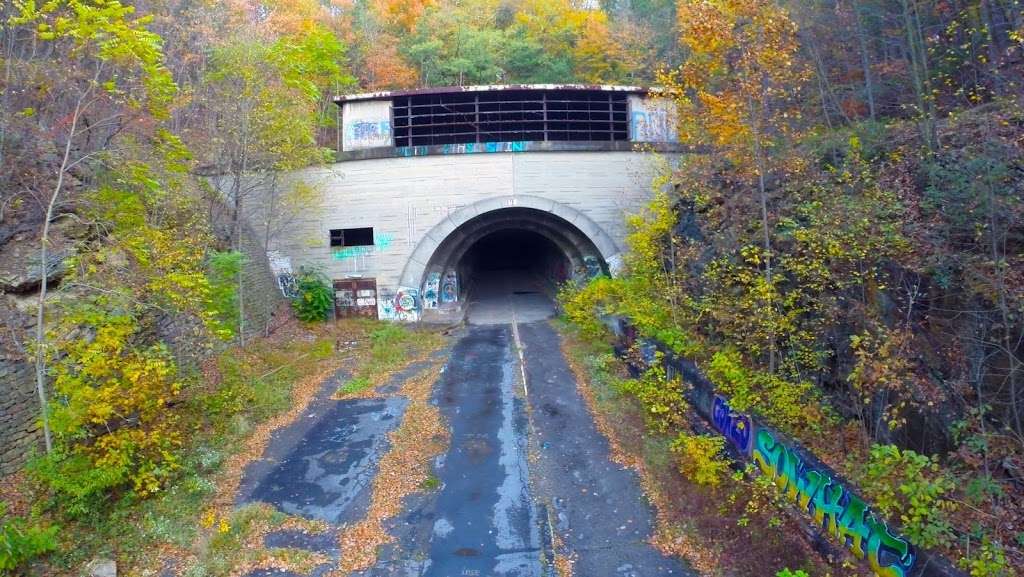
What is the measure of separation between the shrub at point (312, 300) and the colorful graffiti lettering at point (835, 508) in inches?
636

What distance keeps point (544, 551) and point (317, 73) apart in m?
24.2

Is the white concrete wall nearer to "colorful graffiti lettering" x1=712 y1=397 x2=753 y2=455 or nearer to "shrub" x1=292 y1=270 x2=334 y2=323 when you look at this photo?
"shrub" x1=292 y1=270 x2=334 y2=323

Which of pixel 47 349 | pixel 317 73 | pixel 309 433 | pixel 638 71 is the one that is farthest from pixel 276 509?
pixel 638 71

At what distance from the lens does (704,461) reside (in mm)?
8500

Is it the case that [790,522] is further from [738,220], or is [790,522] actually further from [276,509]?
[276,509]

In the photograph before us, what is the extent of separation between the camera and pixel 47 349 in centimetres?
849

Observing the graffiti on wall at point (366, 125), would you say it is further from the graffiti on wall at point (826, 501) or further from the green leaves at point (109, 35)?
the graffiti on wall at point (826, 501)

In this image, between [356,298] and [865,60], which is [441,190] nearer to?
[356,298]

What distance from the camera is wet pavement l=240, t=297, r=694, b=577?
735 cm

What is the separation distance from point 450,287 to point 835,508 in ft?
63.5

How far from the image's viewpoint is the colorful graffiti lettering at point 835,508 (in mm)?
5660

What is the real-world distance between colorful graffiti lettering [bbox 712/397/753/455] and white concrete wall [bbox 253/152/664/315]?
1185cm

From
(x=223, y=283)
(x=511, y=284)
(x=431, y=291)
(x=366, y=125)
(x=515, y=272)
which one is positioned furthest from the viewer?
(x=515, y=272)

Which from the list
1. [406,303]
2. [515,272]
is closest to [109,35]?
[406,303]
